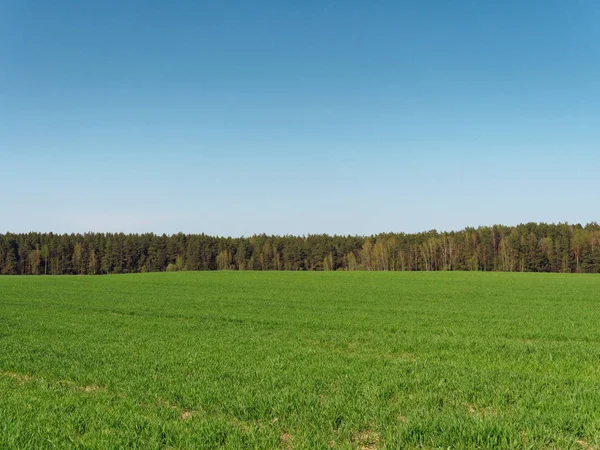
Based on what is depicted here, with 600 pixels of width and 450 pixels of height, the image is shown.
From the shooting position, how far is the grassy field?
7.24 metres

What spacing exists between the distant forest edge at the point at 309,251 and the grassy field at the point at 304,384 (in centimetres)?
12225

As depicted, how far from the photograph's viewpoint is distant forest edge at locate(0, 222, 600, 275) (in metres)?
132

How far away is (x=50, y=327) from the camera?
2219 centimetres

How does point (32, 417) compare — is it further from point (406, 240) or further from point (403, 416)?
point (406, 240)

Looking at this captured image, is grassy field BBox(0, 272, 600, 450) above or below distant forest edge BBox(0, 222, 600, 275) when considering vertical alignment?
below

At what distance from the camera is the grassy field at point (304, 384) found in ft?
23.8

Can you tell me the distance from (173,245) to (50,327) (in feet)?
460

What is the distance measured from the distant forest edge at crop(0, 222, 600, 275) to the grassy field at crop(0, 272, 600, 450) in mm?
122254

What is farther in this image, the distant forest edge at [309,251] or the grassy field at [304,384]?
the distant forest edge at [309,251]

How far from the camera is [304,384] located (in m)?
10.3

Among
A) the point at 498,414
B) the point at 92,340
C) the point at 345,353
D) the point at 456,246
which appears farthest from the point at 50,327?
the point at 456,246

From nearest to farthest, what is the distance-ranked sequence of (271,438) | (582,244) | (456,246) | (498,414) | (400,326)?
(271,438)
(498,414)
(400,326)
(582,244)
(456,246)

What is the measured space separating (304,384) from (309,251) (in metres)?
148

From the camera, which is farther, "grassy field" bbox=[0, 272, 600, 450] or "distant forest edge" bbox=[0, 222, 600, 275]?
"distant forest edge" bbox=[0, 222, 600, 275]
